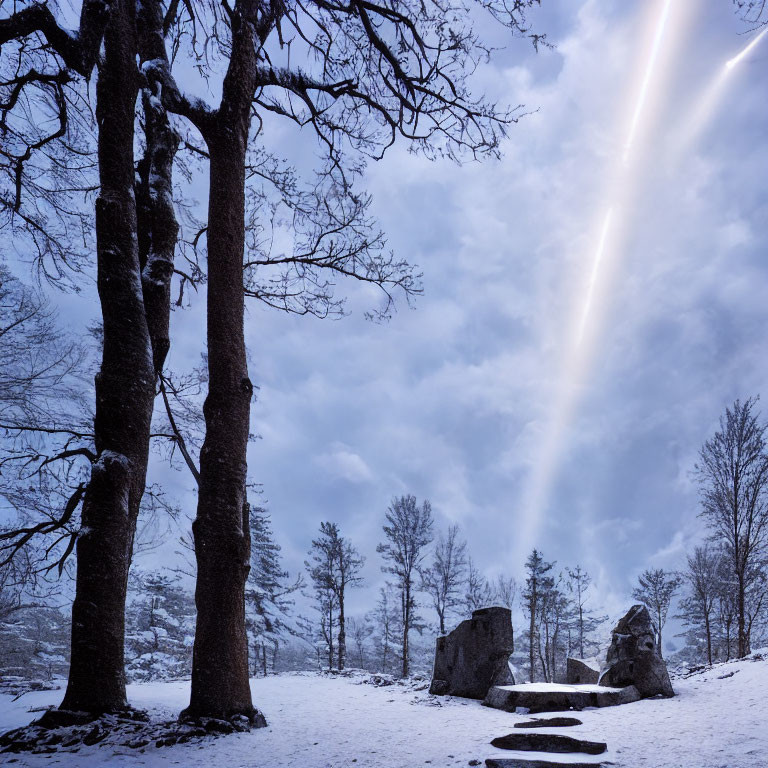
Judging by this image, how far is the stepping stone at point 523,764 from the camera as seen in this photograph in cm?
289

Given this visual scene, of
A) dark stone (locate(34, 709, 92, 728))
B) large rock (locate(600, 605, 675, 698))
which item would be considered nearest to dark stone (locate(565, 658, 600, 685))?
large rock (locate(600, 605, 675, 698))

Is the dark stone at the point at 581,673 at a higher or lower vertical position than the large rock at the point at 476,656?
lower

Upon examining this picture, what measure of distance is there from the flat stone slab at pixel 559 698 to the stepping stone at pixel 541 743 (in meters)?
3.11

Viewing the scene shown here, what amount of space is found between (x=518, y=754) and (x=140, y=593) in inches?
1012

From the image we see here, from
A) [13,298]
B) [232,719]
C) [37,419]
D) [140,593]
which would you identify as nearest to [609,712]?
[232,719]

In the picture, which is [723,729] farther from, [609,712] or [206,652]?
[206,652]

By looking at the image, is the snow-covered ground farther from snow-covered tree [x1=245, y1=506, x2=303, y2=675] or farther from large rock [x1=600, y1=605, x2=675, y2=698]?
snow-covered tree [x1=245, y1=506, x2=303, y2=675]

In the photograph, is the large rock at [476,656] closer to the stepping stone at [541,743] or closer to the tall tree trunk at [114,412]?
the stepping stone at [541,743]

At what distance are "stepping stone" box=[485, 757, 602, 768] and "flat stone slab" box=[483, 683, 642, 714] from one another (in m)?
3.92

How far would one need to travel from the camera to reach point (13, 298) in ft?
29.1

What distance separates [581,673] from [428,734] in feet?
33.6

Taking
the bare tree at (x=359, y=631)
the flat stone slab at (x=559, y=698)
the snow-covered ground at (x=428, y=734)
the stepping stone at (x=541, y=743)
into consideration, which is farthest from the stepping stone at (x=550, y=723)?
the bare tree at (x=359, y=631)

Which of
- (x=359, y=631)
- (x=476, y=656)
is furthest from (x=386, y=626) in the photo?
(x=476, y=656)

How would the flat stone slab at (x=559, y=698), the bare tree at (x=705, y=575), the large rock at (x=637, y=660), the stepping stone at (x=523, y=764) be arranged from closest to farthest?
the stepping stone at (x=523, y=764), the flat stone slab at (x=559, y=698), the large rock at (x=637, y=660), the bare tree at (x=705, y=575)
